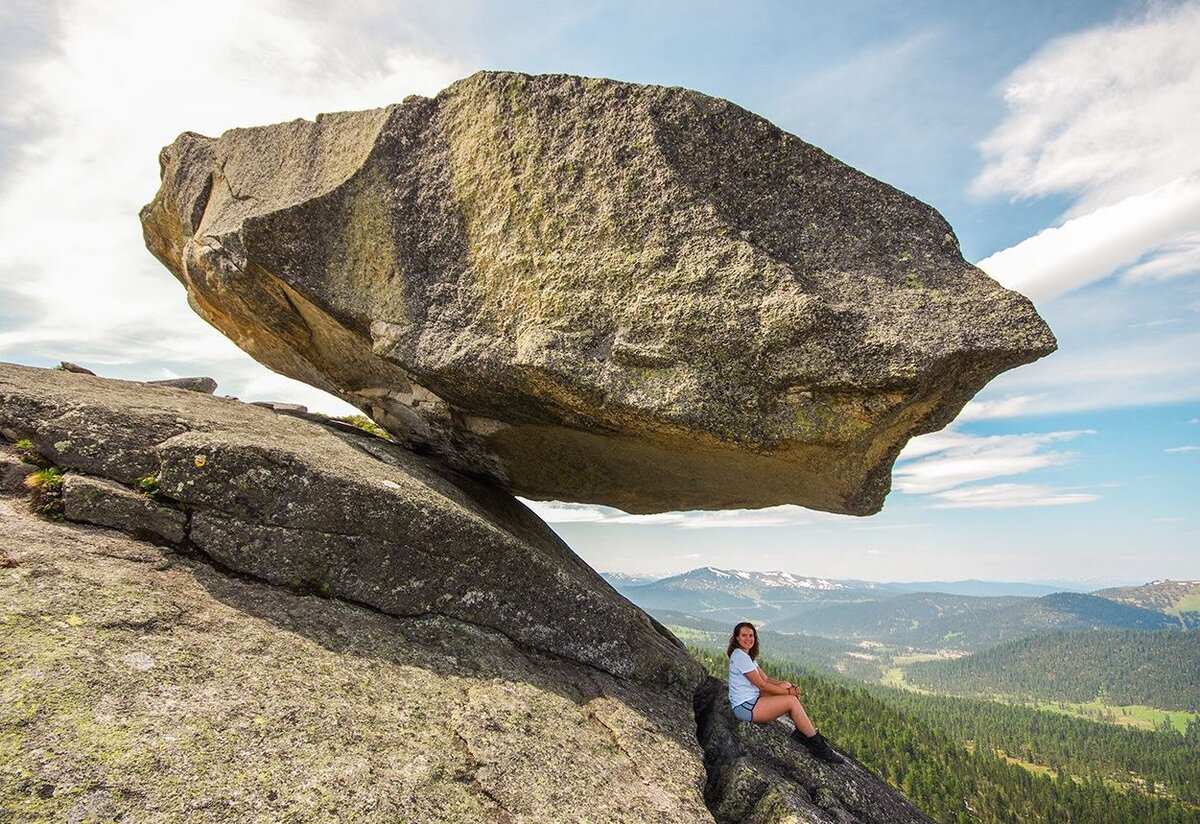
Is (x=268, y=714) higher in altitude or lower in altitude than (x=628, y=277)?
lower

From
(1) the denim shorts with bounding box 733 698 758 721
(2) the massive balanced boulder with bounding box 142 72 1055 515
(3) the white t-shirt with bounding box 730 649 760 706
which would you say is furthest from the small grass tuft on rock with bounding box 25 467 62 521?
(1) the denim shorts with bounding box 733 698 758 721

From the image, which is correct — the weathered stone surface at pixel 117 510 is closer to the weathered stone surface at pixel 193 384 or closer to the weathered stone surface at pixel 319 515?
the weathered stone surface at pixel 319 515

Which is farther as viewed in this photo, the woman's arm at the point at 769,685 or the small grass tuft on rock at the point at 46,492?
the woman's arm at the point at 769,685

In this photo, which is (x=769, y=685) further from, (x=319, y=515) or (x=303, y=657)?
(x=319, y=515)

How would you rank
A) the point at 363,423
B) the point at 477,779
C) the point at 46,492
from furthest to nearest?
1. the point at 363,423
2. the point at 46,492
3. the point at 477,779

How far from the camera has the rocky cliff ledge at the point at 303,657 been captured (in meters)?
6.81

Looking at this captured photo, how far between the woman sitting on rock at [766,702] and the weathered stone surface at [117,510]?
1010 cm

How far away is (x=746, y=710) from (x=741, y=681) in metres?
Answer: 0.55

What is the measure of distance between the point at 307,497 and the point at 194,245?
10.2 m

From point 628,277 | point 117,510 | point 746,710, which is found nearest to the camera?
point 117,510

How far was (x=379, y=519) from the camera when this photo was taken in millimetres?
11055

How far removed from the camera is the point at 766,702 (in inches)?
500

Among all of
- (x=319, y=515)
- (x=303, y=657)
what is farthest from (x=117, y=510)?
(x=303, y=657)

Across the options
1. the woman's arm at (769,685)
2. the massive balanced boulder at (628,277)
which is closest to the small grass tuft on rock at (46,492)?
the massive balanced boulder at (628,277)
